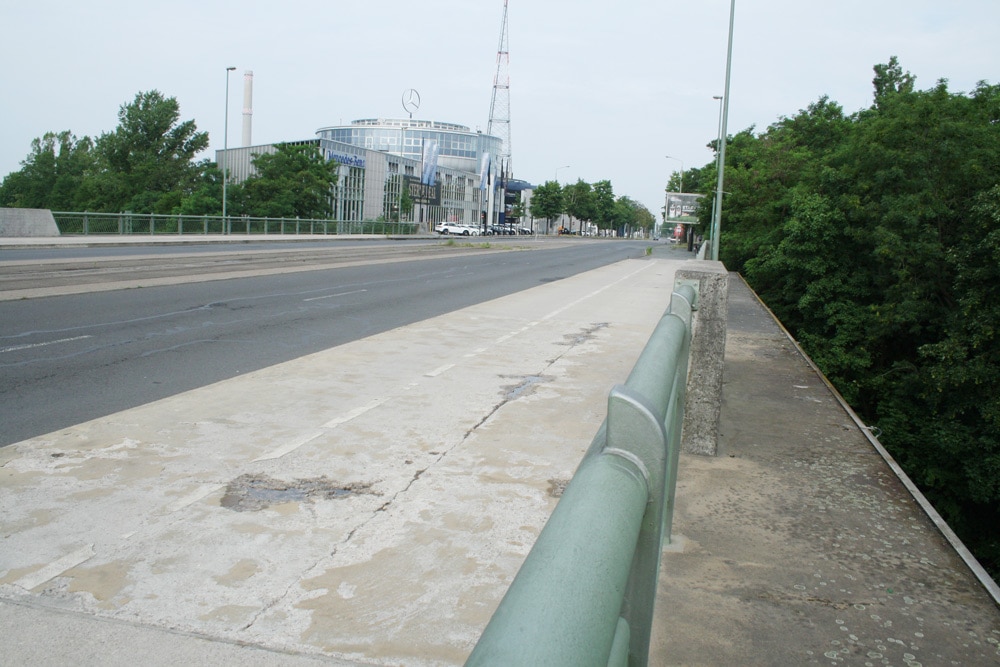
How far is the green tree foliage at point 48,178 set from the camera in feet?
333

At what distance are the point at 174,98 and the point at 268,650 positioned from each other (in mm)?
96520

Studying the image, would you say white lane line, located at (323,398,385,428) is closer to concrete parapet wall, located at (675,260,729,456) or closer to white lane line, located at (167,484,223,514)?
white lane line, located at (167,484,223,514)

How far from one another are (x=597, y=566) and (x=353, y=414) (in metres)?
6.90

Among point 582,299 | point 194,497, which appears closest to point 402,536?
point 194,497

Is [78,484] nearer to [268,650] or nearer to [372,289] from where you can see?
[268,650]

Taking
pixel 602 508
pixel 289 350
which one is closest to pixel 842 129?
pixel 289 350

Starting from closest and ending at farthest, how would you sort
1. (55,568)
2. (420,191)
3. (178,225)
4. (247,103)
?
(55,568) < (178,225) < (247,103) < (420,191)

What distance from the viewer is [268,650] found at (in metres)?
3.59

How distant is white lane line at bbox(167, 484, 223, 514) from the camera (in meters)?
5.17

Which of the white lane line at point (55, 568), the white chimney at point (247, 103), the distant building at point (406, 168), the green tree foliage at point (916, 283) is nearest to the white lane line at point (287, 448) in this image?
the white lane line at point (55, 568)

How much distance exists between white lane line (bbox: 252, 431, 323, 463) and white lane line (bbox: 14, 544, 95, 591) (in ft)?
5.83

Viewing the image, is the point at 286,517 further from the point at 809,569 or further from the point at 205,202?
the point at 205,202

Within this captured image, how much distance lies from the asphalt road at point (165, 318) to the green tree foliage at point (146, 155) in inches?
2485

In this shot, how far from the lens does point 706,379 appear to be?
6.40m
